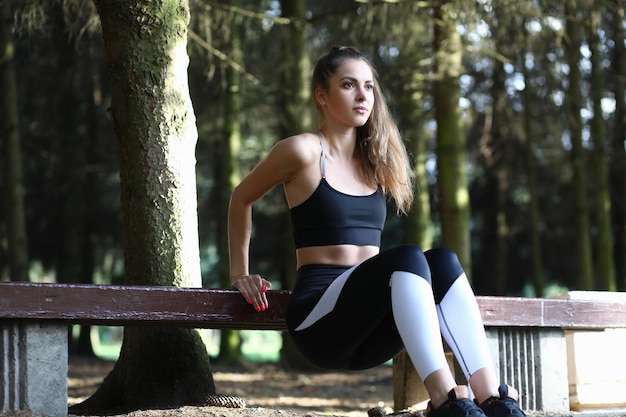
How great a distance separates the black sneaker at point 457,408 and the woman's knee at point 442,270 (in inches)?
18.4

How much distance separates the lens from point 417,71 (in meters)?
9.66

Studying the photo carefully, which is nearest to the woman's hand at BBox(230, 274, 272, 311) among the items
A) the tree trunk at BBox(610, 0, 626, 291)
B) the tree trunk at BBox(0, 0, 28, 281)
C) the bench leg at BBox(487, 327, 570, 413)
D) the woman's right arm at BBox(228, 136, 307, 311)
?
the woman's right arm at BBox(228, 136, 307, 311)

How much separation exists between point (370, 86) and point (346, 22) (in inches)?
246

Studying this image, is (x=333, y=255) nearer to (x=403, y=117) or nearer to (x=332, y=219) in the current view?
(x=332, y=219)

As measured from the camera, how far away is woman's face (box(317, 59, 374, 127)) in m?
3.68

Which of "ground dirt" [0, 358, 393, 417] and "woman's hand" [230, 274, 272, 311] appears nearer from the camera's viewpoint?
"woman's hand" [230, 274, 272, 311]

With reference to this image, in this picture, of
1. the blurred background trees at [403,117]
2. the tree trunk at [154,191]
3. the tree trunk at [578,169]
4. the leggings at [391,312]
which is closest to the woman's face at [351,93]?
the leggings at [391,312]

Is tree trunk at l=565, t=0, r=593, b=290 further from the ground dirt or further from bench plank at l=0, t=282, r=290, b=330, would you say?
bench plank at l=0, t=282, r=290, b=330

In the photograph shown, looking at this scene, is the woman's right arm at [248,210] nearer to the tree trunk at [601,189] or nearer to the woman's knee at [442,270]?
the woman's knee at [442,270]

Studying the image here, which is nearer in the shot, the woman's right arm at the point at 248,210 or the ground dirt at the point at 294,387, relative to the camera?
the woman's right arm at the point at 248,210

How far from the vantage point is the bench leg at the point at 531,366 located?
443 cm

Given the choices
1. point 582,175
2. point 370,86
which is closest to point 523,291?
point 582,175

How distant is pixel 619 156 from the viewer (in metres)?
13.7

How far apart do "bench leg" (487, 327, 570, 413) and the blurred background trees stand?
12.4 feet
